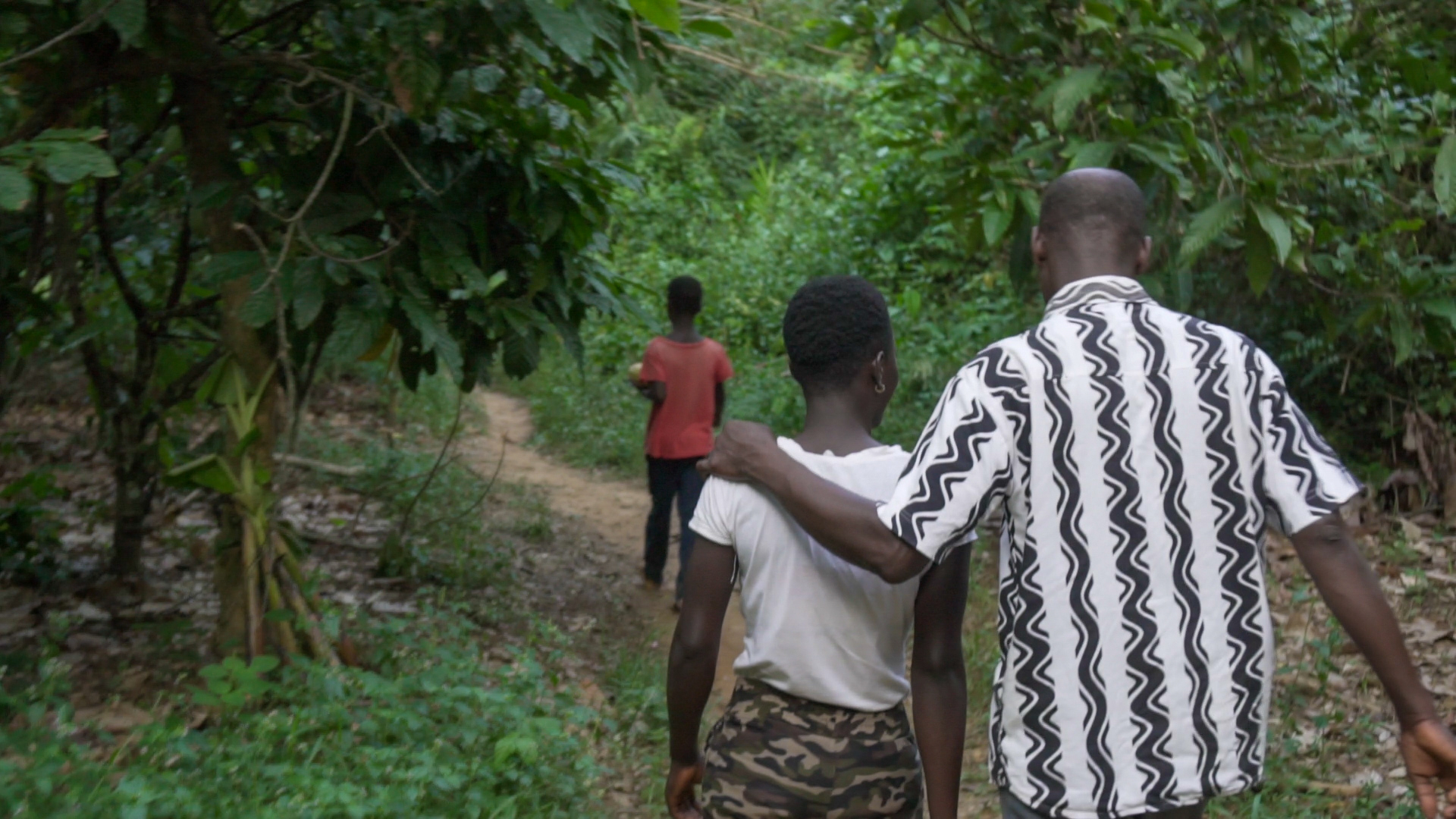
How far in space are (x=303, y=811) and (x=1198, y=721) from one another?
218cm

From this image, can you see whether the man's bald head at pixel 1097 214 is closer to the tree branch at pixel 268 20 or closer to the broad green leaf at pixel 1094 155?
the broad green leaf at pixel 1094 155

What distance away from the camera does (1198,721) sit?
202 centimetres

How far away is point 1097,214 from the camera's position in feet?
7.19

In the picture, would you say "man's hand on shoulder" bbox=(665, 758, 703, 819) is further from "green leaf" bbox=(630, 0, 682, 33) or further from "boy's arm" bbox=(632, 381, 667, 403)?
"boy's arm" bbox=(632, 381, 667, 403)

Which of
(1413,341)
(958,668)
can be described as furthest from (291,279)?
(1413,341)

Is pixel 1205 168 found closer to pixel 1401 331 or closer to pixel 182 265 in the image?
pixel 1401 331

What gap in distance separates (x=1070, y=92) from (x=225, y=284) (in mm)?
2774

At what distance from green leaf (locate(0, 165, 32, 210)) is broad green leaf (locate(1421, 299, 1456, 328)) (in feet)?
13.2

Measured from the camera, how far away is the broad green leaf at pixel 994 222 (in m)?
4.07

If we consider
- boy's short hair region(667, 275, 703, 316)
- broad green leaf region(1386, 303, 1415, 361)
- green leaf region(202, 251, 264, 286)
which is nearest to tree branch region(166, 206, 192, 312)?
green leaf region(202, 251, 264, 286)

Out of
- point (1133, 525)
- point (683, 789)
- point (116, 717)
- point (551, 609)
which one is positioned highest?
point (1133, 525)

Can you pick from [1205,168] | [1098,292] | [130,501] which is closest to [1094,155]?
[1205,168]

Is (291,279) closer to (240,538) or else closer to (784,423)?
(240,538)

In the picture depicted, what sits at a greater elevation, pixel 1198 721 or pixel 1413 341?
pixel 1413 341
